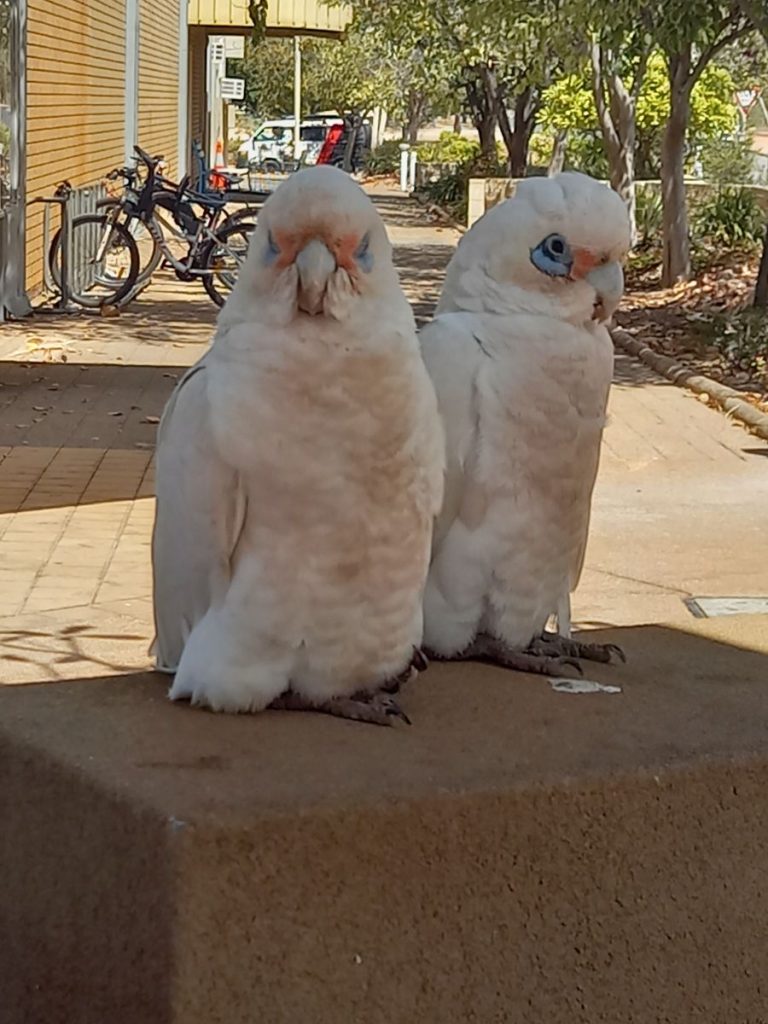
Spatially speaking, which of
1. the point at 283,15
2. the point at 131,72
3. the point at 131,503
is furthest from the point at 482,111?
the point at 131,503

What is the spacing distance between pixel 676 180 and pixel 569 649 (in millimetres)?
12924

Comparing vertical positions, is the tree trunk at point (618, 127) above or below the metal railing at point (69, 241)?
above

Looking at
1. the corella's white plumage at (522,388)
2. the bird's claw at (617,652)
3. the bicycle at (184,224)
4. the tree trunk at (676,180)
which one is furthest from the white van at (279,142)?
the corella's white plumage at (522,388)

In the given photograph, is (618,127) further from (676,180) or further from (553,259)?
(553,259)

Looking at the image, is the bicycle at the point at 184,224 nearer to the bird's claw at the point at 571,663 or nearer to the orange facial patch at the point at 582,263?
the bird's claw at the point at 571,663

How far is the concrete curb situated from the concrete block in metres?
6.87

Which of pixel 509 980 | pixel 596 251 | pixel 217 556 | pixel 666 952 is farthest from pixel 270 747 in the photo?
pixel 596 251

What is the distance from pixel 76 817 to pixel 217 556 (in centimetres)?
50

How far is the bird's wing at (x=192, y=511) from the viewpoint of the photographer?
2760mm

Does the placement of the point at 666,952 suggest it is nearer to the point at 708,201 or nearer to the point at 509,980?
the point at 509,980

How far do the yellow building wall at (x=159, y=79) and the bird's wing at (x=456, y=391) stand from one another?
18890 millimetres

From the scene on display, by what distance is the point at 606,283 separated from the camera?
3057 mm

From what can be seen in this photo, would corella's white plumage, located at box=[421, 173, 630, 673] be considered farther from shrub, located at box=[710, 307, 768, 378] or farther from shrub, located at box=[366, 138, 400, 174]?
shrub, located at box=[366, 138, 400, 174]

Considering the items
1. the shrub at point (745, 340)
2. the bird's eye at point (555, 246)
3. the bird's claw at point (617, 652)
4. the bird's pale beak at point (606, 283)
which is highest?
the bird's eye at point (555, 246)
